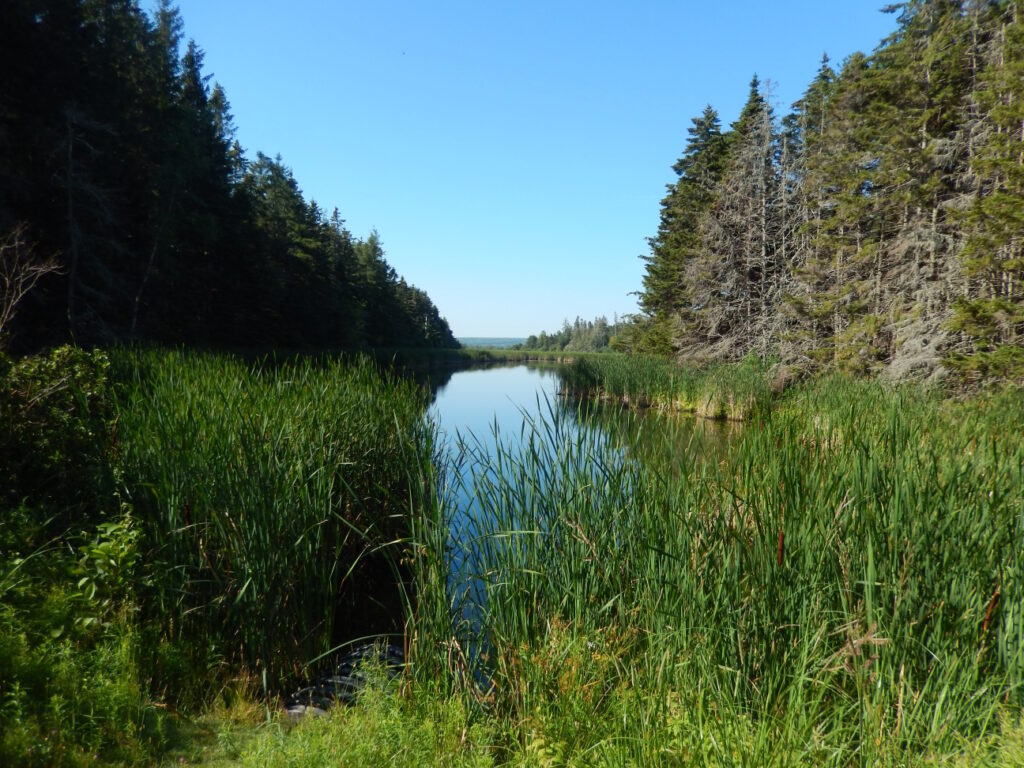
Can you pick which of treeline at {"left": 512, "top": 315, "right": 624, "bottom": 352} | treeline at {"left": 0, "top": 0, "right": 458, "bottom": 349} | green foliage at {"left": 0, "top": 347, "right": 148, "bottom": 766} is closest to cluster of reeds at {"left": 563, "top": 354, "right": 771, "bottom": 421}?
green foliage at {"left": 0, "top": 347, "right": 148, "bottom": 766}

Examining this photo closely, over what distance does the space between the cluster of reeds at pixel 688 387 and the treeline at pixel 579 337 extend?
204 feet

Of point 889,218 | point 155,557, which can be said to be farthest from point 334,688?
point 889,218

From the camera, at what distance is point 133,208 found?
2031 cm

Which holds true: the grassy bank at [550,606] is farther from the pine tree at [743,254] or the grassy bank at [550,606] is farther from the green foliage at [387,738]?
the pine tree at [743,254]

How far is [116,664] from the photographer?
3068 millimetres

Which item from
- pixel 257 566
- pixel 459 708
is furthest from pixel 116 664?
pixel 459 708

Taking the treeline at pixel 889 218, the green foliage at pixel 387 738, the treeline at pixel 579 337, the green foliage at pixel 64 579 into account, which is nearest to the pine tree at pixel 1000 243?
the treeline at pixel 889 218

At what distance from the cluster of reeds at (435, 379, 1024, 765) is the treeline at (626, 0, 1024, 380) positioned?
9862 millimetres

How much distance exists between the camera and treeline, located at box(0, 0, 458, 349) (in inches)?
590

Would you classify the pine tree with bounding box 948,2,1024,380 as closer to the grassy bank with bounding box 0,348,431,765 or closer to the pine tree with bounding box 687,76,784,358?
the pine tree with bounding box 687,76,784,358

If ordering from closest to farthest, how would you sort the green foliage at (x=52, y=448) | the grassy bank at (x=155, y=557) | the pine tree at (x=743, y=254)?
1. the grassy bank at (x=155, y=557)
2. the green foliage at (x=52, y=448)
3. the pine tree at (x=743, y=254)

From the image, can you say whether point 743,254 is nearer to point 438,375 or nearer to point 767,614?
point 438,375

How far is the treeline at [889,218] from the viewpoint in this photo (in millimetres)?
11281

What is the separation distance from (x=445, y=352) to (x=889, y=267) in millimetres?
47187
